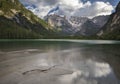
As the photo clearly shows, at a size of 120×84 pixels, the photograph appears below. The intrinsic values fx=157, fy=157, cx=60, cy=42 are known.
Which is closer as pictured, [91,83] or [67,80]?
[91,83]

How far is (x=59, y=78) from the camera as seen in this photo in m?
21.9

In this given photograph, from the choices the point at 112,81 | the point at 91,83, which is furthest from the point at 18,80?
the point at 112,81

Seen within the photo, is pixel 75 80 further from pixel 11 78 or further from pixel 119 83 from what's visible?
pixel 11 78

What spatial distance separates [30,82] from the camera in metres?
19.3

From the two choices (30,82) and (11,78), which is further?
(11,78)

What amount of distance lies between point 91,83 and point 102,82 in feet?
5.32

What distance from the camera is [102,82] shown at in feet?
65.3

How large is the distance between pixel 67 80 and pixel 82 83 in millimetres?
2352

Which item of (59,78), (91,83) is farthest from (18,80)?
(91,83)

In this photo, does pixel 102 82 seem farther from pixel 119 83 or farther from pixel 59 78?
pixel 59 78

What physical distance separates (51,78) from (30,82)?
341 cm

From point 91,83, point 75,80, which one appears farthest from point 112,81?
point 75,80

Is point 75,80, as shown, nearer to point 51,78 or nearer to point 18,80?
point 51,78

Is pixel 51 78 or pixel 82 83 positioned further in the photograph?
pixel 51 78
